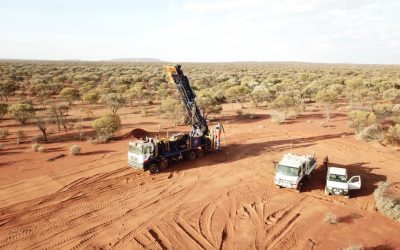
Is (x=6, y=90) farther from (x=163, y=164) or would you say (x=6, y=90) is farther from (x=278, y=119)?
(x=278, y=119)

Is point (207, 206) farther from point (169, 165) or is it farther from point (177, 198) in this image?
point (169, 165)

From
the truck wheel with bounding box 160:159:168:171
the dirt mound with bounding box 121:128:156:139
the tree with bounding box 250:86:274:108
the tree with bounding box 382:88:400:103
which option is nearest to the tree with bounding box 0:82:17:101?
the dirt mound with bounding box 121:128:156:139

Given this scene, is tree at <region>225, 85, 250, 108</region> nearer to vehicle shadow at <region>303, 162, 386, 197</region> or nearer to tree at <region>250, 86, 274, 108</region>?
tree at <region>250, 86, 274, 108</region>

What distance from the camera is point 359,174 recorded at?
2128cm

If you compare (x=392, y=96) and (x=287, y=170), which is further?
(x=392, y=96)

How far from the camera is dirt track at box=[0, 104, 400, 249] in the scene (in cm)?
1380

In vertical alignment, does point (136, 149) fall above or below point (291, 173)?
above

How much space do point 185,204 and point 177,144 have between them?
686 centimetres

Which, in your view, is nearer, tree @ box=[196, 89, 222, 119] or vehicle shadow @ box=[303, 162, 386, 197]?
vehicle shadow @ box=[303, 162, 386, 197]

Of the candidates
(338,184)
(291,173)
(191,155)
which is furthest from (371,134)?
(191,155)

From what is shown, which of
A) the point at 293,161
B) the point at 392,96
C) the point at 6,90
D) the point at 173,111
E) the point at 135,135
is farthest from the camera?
the point at 6,90

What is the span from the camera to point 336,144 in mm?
28062

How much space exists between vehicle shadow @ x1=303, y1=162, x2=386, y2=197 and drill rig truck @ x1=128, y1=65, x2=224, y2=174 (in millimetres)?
7861

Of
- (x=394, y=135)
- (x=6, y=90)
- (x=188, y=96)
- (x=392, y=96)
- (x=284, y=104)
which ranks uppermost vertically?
(x=188, y=96)
